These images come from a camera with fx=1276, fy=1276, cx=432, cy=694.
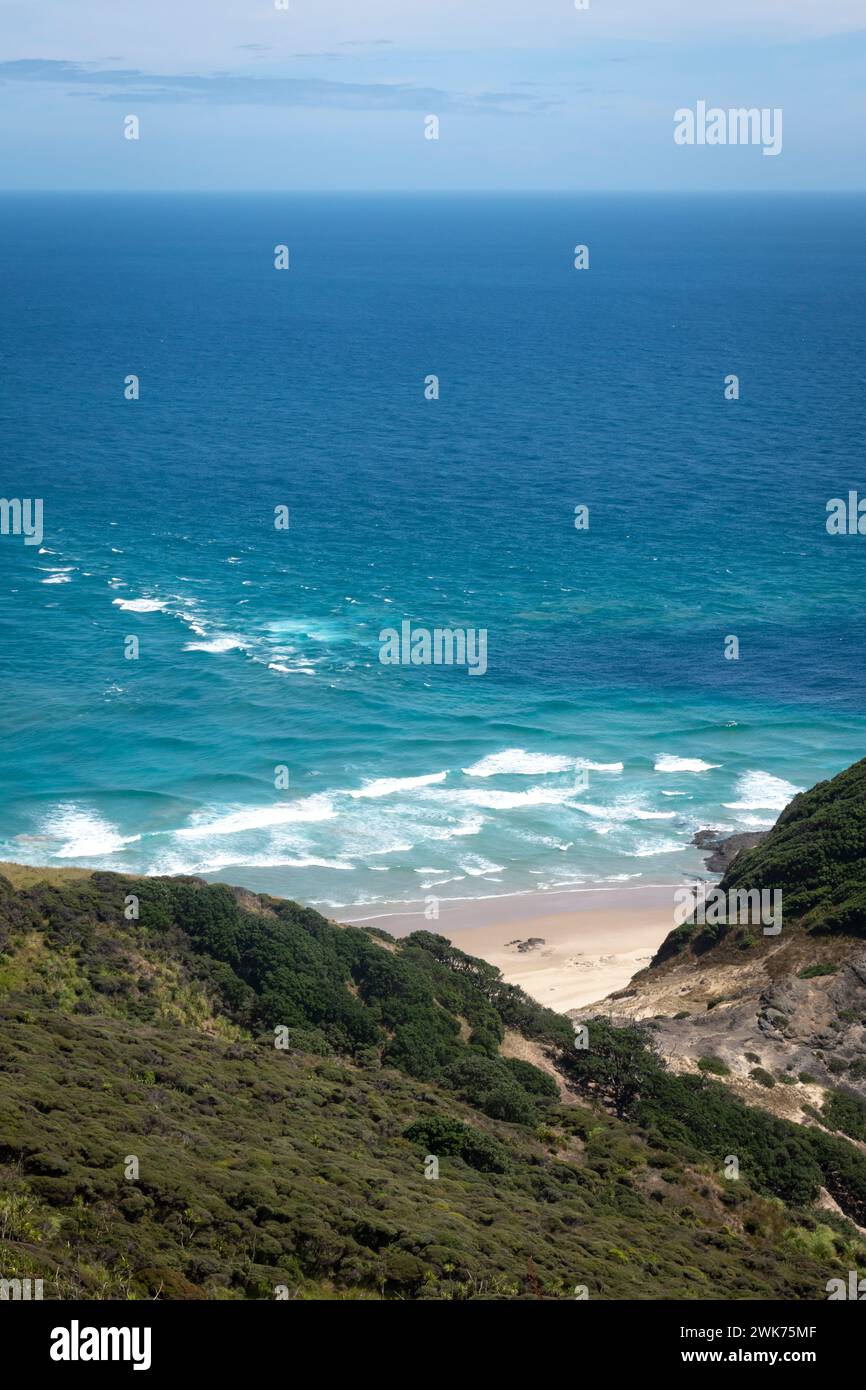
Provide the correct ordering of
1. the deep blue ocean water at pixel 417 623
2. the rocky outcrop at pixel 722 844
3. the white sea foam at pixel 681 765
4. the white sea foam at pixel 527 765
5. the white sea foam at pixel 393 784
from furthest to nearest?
the white sea foam at pixel 681 765, the white sea foam at pixel 527 765, the white sea foam at pixel 393 784, the deep blue ocean water at pixel 417 623, the rocky outcrop at pixel 722 844

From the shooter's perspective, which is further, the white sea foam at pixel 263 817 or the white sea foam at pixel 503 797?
the white sea foam at pixel 503 797

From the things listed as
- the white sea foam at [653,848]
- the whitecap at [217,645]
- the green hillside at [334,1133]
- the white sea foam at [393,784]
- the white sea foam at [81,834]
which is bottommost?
the green hillside at [334,1133]

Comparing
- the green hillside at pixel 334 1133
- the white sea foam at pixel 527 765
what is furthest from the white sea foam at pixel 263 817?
the green hillside at pixel 334 1133

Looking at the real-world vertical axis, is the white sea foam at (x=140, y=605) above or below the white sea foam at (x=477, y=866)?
above

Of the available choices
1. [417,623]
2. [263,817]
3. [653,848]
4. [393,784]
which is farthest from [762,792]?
[417,623]

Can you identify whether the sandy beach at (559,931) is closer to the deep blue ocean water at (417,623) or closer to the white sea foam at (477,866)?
the deep blue ocean water at (417,623)

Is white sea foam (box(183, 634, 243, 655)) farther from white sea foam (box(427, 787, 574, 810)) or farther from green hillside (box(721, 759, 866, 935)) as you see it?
green hillside (box(721, 759, 866, 935))

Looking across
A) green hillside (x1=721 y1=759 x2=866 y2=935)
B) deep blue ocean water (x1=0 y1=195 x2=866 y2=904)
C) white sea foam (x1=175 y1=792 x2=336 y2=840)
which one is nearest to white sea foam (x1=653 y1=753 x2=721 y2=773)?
deep blue ocean water (x1=0 y1=195 x2=866 y2=904)
